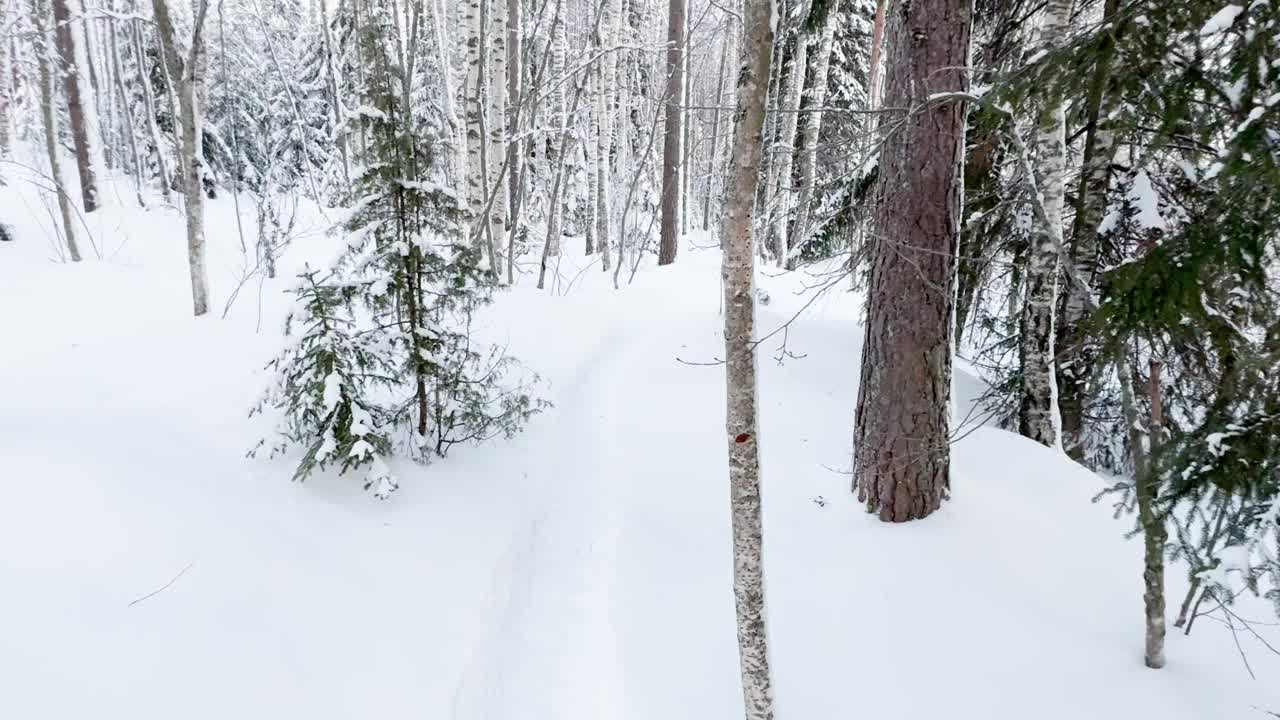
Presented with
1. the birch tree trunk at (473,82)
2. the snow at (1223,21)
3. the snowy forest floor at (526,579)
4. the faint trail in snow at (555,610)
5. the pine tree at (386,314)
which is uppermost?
the birch tree trunk at (473,82)

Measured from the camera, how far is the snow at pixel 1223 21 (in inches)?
73.5

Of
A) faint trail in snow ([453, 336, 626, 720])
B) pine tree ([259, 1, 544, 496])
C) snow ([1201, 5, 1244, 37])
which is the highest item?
snow ([1201, 5, 1244, 37])

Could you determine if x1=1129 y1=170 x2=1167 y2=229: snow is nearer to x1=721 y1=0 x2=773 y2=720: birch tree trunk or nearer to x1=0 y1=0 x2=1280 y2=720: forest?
x1=0 y1=0 x2=1280 y2=720: forest

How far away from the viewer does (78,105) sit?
12961 mm

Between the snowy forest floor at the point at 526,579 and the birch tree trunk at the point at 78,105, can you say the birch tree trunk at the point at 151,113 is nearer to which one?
the birch tree trunk at the point at 78,105

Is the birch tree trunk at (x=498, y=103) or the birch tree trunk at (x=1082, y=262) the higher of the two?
the birch tree trunk at (x=498, y=103)

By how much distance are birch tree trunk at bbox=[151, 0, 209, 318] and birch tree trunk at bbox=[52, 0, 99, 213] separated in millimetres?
6143

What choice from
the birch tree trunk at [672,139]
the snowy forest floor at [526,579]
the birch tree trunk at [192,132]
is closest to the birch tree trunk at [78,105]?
the birch tree trunk at [192,132]

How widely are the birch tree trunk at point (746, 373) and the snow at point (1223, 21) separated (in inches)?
54.1

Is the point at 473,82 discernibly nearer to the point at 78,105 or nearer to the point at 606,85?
the point at 606,85

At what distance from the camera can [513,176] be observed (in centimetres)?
1415

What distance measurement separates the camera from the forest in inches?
91.4

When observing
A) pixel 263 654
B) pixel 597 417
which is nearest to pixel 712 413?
pixel 597 417

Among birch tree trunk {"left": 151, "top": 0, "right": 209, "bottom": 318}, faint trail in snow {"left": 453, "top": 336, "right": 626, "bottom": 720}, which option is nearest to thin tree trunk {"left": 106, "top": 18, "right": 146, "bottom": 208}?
birch tree trunk {"left": 151, "top": 0, "right": 209, "bottom": 318}
